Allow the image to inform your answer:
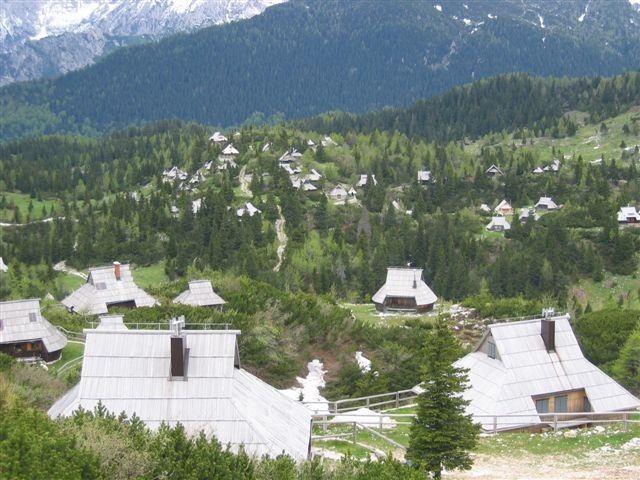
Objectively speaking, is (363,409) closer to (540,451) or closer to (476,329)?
(540,451)

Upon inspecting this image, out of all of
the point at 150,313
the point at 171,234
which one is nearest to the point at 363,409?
the point at 150,313

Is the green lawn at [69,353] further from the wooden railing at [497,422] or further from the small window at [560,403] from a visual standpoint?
the small window at [560,403]

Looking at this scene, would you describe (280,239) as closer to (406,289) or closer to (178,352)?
(406,289)

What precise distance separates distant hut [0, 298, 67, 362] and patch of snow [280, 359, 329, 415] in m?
18.3

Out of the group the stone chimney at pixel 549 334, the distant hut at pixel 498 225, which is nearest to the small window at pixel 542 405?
the stone chimney at pixel 549 334

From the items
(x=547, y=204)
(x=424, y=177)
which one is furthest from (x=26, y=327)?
(x=424, y=177)

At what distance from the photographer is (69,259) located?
125 metres

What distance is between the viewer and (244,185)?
6270 inches

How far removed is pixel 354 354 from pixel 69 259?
267 feet

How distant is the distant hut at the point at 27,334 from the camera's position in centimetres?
5666

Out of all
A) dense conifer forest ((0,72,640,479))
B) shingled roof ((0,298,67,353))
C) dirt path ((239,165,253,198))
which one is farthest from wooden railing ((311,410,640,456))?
dirt path ((239,165,253,198))

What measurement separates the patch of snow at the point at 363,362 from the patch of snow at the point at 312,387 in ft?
7.91

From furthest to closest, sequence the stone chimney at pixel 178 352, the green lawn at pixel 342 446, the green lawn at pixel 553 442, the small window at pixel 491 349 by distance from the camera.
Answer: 1. the small window at pixel 491 349
2. the green lawn at pixel 553 442
3. the green lawn at pixel 342 446
4. the stone chimney at pixel 178 352

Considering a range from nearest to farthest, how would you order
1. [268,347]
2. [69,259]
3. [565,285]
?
[268,347]
[565,285]
[69,259]
